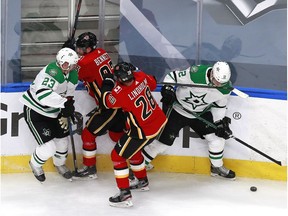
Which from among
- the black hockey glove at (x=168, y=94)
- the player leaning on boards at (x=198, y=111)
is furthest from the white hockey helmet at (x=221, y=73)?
the black hockey glove at (x=168, y=94)

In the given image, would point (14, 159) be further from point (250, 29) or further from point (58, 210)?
point (250, 29)

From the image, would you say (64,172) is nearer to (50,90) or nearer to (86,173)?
(86,173)

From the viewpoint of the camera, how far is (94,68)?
4723mm

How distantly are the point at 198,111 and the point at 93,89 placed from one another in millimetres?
743

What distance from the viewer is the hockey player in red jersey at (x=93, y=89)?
15.5 ft

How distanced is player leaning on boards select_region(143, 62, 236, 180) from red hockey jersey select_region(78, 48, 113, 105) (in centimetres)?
43

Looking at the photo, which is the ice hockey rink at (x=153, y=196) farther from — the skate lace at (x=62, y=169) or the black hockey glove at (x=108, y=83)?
the black hockey glove at (x=108, y=83)

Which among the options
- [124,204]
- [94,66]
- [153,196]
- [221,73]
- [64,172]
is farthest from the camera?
[64,172]

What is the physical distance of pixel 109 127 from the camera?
4793 mm

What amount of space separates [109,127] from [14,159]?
72 cm

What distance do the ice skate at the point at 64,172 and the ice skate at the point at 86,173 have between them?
1.6 inches

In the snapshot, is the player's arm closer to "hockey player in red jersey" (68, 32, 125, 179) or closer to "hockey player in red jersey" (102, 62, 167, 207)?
"hockey player in red jersey" (102, 62, 167, 207)

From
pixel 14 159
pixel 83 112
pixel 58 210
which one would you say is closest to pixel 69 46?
pixel 83 112

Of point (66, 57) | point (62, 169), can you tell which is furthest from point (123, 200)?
point (66, 57)
